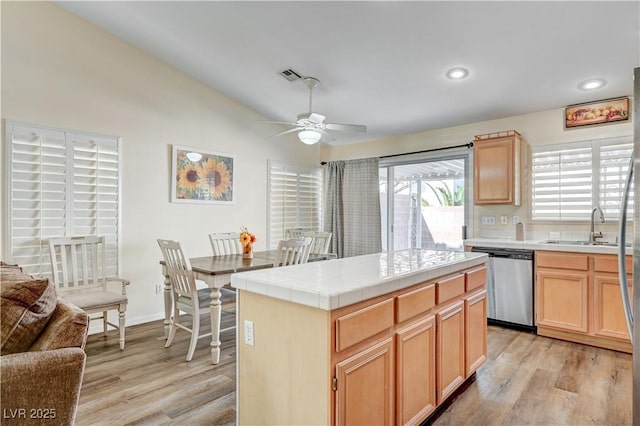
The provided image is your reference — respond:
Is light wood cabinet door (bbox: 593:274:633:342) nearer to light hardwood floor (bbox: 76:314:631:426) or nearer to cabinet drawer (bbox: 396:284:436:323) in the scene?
light hardwood floor (bbox: 76:314:631:426)

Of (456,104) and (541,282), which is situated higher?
(456,104)

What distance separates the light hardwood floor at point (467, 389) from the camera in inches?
83.4

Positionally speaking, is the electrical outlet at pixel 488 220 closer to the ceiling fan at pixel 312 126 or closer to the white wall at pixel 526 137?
the white wall at pixel 526 137

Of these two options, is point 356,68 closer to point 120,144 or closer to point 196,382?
point 120,144

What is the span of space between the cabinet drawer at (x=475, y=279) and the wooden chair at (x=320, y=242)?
81.5 inches

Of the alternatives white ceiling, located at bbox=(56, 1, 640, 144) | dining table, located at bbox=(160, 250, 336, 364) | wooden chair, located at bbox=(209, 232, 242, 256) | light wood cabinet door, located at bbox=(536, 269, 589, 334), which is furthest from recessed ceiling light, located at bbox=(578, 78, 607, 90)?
wooden chair, located at bbox=(209, 232, 242, 256)

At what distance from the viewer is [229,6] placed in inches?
115

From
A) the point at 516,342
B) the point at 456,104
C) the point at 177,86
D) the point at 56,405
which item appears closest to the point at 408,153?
the point at 456,104

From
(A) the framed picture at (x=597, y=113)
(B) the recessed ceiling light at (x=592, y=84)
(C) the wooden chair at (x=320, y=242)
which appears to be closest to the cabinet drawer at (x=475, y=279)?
(C) the wooden chair at (x=320, y=242)

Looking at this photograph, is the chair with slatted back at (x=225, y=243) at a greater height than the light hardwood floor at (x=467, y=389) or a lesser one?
greater

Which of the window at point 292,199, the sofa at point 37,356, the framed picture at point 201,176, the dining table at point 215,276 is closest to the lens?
the sofa at point 37,356

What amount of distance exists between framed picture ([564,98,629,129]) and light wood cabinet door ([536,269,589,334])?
1.63m

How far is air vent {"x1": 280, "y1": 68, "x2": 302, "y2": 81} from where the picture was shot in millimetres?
3748

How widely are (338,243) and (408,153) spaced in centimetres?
181
